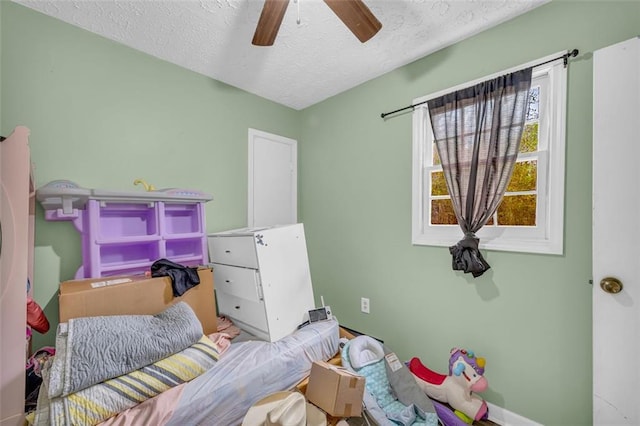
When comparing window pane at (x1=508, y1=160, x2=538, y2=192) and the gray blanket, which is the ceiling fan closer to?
window pane at (x1=508, y1=160, x2=538, y2=192)

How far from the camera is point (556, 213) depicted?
1465 millimetres

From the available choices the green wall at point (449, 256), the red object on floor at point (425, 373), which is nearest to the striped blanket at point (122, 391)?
the red object on floor at point (425, 373)

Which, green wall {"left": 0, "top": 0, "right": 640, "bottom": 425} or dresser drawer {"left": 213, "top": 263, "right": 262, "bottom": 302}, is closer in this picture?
green wall {"left": 0, "top": 0, "right": 640, "bottom": 425}

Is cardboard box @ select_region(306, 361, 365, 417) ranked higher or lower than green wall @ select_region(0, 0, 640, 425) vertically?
lower

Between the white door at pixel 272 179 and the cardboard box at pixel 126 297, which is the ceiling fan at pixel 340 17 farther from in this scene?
the cardboard box at pixel 126 297

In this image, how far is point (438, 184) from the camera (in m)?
1.96

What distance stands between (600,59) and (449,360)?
1.88 metres

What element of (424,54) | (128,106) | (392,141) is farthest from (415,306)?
(128,106)

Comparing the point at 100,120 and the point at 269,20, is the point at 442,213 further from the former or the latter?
the point at 100,120

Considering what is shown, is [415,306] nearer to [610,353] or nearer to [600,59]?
[610,353]

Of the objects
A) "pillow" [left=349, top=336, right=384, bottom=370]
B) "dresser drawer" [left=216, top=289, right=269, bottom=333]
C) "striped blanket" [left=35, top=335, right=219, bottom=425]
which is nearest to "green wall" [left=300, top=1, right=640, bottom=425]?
"pillow" [left=349, top=336, right=384, bottom=370]

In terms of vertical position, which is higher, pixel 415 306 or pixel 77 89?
pixel 77 89

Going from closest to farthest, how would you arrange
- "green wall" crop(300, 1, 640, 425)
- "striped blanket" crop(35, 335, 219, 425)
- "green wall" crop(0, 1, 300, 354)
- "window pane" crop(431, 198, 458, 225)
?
"striped blanket" crop(35, 335, 219, 425) < "green wall" crop(300, 1, 640, 425) < "green wall" crop(0, 1, 300, 354) < "window pane" crop(431, 198, 458, 225)

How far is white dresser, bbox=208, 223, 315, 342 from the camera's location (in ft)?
5.50
